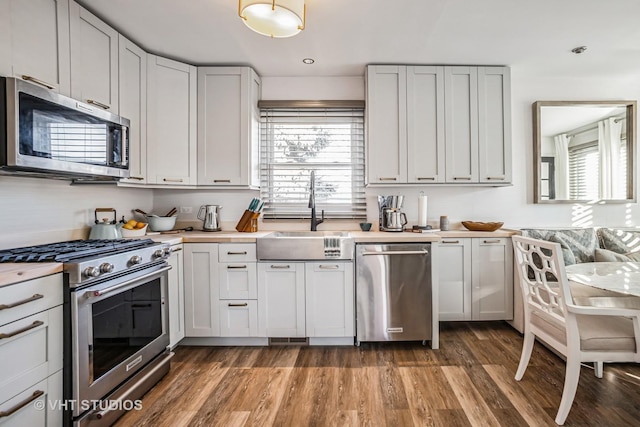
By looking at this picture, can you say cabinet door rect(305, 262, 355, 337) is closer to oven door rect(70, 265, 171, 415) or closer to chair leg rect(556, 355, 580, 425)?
oven door rect(70, 265, 171, 415)

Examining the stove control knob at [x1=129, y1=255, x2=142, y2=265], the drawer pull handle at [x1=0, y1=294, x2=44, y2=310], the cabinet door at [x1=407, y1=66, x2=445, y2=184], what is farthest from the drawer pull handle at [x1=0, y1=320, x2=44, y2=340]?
the cabinet door at [x1=407, y1=66, x2=445, y2=184]

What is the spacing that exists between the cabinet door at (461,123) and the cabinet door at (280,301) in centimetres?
178

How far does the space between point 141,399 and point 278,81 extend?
2955 millimetres

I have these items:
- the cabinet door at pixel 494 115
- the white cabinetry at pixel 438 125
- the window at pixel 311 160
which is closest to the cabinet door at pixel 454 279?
the white cabinetry at pixel 438 125

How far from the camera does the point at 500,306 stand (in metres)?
2.86

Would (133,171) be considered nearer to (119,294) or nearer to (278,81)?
(119,294)

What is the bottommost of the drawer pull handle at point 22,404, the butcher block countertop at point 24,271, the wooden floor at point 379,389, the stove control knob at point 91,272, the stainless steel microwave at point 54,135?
the wooden floor at point 379,389

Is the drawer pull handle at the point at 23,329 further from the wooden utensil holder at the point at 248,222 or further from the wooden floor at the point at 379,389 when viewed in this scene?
the wooden utensil holder at the point at 248,222

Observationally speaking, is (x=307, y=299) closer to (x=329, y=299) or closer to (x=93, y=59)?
(x=329, y=299)

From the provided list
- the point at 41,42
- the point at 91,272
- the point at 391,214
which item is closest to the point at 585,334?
the point at 391,214

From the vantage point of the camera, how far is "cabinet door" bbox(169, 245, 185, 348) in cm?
234

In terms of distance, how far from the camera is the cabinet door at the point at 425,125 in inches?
115

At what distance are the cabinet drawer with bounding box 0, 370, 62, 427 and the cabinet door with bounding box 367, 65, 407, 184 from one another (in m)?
2.56

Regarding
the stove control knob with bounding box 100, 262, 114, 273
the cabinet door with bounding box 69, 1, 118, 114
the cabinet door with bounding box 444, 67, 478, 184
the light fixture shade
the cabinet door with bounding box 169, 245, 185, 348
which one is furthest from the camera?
the cabinet door with bounding box 444, 67, 478, 184
